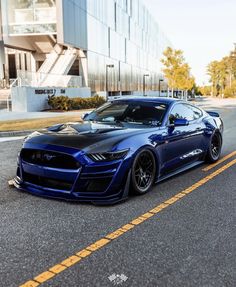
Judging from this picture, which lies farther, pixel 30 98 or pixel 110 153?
pixel 30 98

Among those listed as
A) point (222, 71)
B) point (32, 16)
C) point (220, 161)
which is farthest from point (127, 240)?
point (222, 71)

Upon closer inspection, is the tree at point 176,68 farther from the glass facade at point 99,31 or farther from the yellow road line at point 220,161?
the yellow road line at point 220,161

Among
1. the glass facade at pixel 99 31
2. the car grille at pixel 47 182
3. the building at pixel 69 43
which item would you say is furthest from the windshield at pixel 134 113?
the glass facade at pixel 99 31

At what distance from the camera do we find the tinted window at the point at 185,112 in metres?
6.35

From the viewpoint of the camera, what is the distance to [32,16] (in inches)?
1194

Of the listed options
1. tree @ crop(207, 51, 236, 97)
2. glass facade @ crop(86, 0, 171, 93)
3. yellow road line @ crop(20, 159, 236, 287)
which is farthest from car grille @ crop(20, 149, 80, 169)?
tree @ crop(207, 51, 236, 97)

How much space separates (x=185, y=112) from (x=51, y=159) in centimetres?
303

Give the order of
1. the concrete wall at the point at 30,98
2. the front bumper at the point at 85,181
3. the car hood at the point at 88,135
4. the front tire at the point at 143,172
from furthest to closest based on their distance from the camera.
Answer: the concrete wall at the point at 30,98, the front tire at the point at 143,172, the car hood at the point at 88,135, the front bumper at the point at 85,181

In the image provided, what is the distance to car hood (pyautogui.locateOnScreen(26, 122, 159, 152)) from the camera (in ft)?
15.7

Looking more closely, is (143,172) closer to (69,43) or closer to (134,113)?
(134,113)

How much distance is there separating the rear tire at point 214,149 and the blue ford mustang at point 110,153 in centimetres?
103

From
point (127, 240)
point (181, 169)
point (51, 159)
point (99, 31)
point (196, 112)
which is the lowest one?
point (127, 240)

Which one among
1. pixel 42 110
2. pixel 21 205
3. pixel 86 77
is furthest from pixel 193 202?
pixel 86 77

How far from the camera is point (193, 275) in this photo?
3.10 metres
